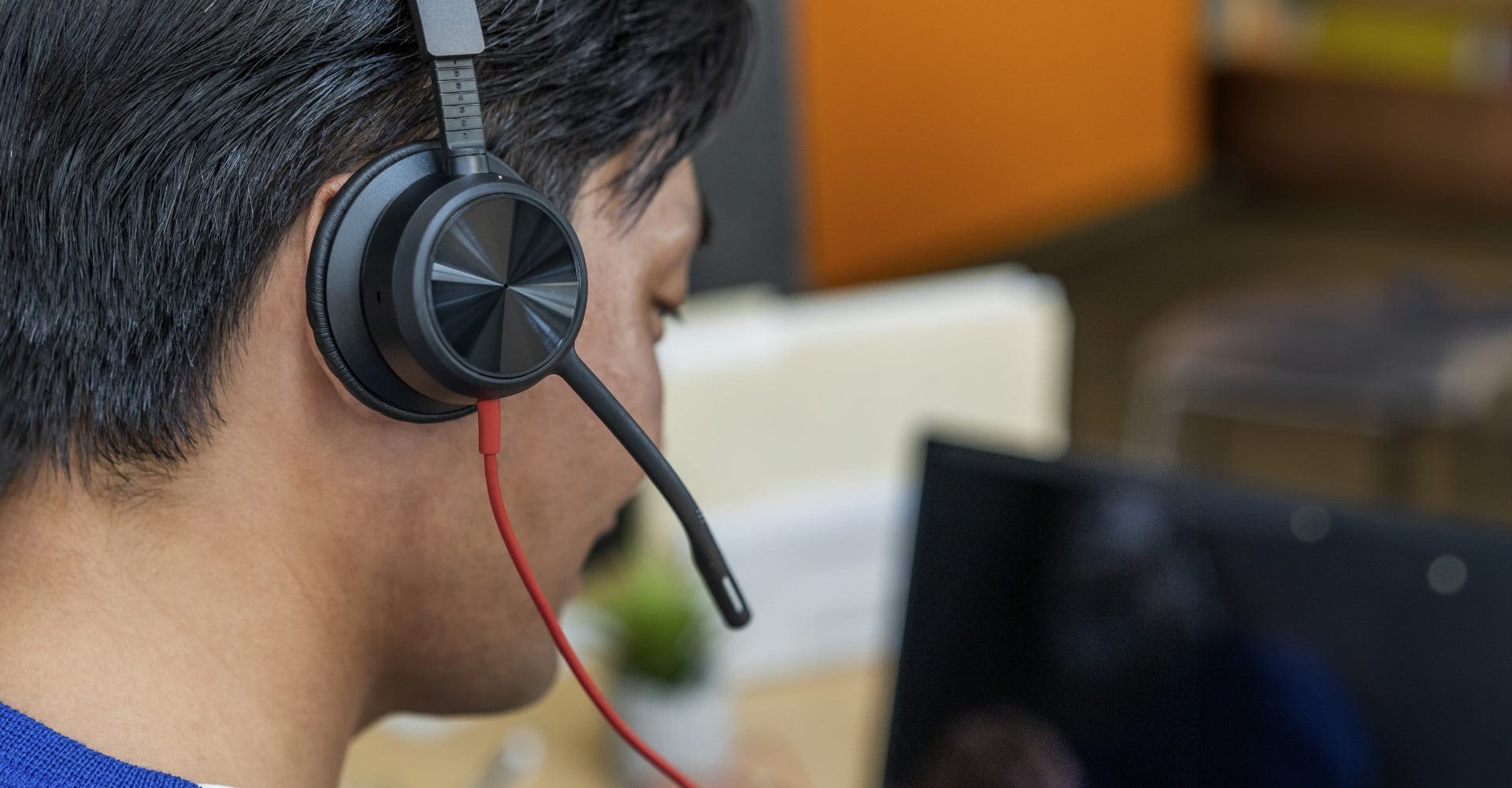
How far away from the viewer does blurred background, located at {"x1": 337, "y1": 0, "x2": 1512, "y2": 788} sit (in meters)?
1.34

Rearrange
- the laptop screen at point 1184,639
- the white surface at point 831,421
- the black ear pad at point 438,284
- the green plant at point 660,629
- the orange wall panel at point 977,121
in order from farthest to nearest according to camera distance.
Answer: the orange wall panel at point 977,121
the white surface at point 831,421
the green plant at point 660,629
the laptop screen at point 1184,639
the black ear pad at point 438,284

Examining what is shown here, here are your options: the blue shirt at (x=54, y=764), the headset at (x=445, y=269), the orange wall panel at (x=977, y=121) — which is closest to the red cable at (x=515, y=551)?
the headset at (x=445, y=269)

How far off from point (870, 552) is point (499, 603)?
87cm

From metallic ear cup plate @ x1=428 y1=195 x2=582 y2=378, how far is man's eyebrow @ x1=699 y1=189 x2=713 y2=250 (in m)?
0.16

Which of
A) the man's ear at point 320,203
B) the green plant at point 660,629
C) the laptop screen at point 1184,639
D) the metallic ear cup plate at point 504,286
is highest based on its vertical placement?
the man's ear at point 320,203

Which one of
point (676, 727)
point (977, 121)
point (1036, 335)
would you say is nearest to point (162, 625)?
point (676, 727)

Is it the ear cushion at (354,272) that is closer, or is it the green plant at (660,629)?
the ear cushion at (354,272)

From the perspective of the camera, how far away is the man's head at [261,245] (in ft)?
1.95

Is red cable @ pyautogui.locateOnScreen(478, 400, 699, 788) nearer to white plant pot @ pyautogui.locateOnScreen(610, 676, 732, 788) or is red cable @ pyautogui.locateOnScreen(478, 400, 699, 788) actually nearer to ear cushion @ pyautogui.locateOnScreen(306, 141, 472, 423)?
ear cushion @ pyautogui.locateOnScreen(306, 141, 472, 423)

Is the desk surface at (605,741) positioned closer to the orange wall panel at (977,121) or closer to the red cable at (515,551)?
the red cable at (515,551)

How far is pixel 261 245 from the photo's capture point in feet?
1.98

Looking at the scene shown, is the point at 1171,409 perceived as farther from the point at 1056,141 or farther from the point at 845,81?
the point at 1056,141

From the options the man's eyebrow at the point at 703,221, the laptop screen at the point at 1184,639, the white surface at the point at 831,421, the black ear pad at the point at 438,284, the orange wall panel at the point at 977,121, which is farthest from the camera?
the orange wall panel at the point at 977,121

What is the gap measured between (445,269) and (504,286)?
3cm
